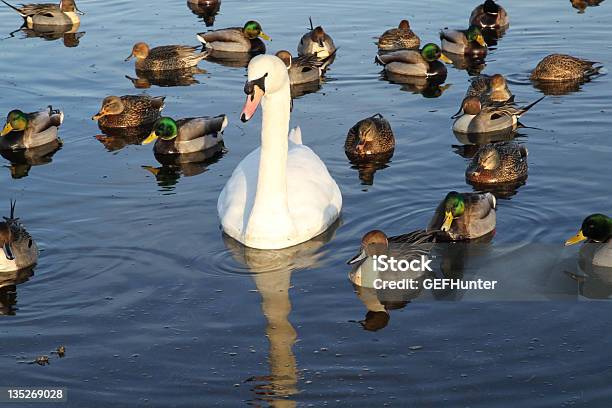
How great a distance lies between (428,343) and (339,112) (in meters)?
8.51

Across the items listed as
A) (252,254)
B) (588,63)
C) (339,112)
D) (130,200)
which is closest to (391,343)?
(252,254)

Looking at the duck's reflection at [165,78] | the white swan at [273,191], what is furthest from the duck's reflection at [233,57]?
the white swan at [273,191]

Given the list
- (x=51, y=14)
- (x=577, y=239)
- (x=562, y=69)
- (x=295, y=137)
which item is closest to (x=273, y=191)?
(x=295, y=137)

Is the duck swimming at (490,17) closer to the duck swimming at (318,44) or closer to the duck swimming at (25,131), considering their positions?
the duck swimming at (318,44)

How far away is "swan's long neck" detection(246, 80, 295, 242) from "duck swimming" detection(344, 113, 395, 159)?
3.45 metres

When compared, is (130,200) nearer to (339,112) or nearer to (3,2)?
(339,112)

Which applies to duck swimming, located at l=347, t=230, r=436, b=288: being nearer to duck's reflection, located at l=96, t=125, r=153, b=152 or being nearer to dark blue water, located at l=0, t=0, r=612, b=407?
dark blue water, located at l=0, t=0, r=612, b=407

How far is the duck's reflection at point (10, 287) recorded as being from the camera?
11.2 metres

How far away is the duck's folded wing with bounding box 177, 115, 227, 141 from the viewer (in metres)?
16.7

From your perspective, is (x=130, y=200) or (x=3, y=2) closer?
(x=130, y=200)

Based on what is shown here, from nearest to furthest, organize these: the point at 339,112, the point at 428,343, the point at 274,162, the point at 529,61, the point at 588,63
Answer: the point at 428,343 < the point at 274,162 < the point at 339,112 < the point at 588,63 < the point at 529,61

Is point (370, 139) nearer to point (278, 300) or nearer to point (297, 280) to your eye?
point (297, 280)

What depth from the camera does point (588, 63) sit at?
19922 mm

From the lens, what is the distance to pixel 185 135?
16703 mm
